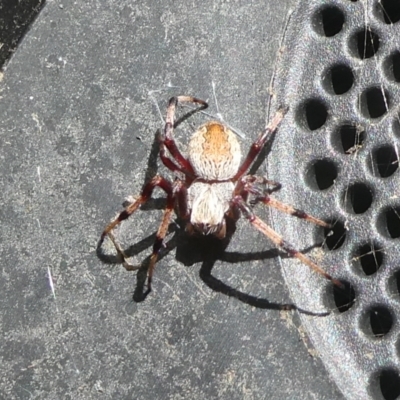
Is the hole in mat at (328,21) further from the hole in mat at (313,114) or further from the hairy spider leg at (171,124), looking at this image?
the hairy spider leg at (171,124)

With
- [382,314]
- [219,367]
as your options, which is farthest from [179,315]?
[382,314]

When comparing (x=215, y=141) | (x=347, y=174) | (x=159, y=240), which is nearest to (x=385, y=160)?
(x=347, y=174)

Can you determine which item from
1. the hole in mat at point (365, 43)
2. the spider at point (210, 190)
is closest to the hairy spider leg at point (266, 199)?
the spider at point (210, 190)

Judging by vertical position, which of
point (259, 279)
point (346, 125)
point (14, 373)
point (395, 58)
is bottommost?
point (14, 373)

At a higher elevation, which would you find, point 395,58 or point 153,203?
point 395,58

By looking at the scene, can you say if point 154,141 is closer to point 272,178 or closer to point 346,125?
point 272,178

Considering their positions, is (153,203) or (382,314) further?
(153,203)

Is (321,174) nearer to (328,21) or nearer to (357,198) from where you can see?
(357,198)
